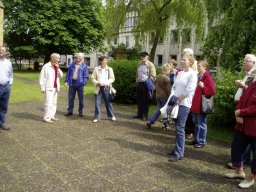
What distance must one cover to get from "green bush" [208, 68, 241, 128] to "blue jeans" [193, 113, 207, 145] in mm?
1564

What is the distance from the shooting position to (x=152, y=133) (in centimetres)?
754

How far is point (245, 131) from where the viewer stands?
4.43 metres

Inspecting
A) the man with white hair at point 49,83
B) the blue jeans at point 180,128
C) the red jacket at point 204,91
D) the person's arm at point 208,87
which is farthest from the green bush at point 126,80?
the blue jeans at point 180,128

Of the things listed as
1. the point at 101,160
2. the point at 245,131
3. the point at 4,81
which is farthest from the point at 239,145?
the point at 4,81

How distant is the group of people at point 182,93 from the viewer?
451 centimetres

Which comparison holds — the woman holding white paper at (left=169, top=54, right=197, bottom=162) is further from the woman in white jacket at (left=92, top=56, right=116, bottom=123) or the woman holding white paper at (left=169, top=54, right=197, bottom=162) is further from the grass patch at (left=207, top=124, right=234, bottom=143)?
the woman in white jacket at (left=92, top=56, right=116, bottom=123)

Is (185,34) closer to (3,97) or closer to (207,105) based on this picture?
(207,105)

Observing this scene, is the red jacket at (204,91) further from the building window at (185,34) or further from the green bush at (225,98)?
the building window at (185,34)

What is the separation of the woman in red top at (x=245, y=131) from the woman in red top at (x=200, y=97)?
1.56 meters

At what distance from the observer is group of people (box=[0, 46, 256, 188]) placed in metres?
4.51

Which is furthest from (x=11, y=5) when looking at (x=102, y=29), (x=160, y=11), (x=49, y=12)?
(x=160, y=11)

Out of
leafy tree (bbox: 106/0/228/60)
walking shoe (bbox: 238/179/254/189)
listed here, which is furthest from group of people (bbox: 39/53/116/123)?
leafy tree (bbox: 106/0/228/60)

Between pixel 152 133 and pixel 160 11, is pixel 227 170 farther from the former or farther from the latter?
pixel 160 11

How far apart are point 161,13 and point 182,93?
1508cm
